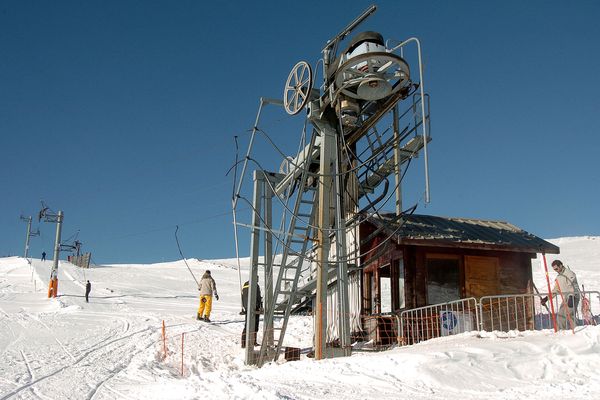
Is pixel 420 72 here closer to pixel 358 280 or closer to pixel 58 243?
pixel 358 280

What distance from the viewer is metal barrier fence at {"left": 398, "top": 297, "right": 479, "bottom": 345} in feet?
45.1

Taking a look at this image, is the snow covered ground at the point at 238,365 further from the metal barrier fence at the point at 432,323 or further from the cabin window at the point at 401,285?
the cabin window at the point at 401,285

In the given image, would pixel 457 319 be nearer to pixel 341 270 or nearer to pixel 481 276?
pixel 341 270

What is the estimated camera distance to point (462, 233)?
54.2ft

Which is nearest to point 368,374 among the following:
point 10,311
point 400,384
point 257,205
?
point 400,384

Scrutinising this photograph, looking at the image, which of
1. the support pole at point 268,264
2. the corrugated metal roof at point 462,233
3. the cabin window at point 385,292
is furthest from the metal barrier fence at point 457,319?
the support pole at point 268,264

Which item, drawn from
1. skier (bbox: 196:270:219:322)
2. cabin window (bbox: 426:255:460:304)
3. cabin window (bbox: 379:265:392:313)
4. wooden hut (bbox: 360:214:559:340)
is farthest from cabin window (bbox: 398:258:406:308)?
skier (bbox: 196:270:219:322)

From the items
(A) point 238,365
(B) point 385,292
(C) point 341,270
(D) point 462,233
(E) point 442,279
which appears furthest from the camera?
(B) point 385,292

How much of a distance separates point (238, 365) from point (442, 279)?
5.90 meters

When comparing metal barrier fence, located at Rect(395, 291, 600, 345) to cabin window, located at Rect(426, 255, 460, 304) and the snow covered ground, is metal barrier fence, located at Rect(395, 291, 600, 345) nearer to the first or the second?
cabin window, located at Rect(426, 255, 460, 304)

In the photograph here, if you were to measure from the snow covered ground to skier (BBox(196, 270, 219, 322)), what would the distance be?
1.72ft

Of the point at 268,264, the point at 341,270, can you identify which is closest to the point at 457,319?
the point at 341,270

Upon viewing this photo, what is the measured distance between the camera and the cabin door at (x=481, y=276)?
1587 centimetres

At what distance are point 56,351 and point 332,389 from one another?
854 centimetres
